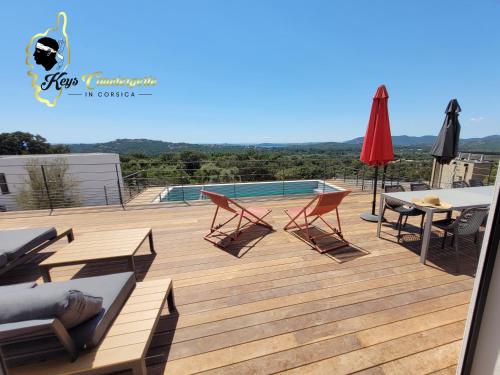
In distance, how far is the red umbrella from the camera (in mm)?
3258

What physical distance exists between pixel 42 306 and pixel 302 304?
5.64 ft

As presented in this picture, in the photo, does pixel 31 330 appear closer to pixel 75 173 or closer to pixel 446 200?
pixel 446 200

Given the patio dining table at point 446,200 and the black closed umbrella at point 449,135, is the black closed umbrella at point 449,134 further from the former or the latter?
the patio dining table at point 446,200

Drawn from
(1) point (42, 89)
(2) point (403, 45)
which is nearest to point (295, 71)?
(2) point (403, 45)

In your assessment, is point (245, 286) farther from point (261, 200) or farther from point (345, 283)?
point (261, 200)

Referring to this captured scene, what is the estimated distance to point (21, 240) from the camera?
7.91 ft

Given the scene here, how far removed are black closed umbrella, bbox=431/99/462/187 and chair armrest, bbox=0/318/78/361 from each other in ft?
16.7

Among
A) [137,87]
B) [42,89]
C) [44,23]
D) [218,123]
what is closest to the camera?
[44,23]

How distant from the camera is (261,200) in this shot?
5.34 m

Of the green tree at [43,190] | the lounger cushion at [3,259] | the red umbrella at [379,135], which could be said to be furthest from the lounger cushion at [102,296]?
the green tree at [43,190]

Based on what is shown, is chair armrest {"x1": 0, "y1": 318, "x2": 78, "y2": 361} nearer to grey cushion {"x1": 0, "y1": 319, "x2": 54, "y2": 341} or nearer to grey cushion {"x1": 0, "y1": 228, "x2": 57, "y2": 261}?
grey cushion {"x1": 0, "y1": 319, "x2": 54, "y2": 341}

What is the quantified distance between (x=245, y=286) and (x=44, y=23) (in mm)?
7424

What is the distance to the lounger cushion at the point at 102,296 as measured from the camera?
1110 millimetres

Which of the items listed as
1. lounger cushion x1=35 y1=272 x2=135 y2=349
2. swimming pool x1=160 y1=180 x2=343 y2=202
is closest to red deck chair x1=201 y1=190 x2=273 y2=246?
lounger cushion x1=35 y1=272 x2=135 y2=349
